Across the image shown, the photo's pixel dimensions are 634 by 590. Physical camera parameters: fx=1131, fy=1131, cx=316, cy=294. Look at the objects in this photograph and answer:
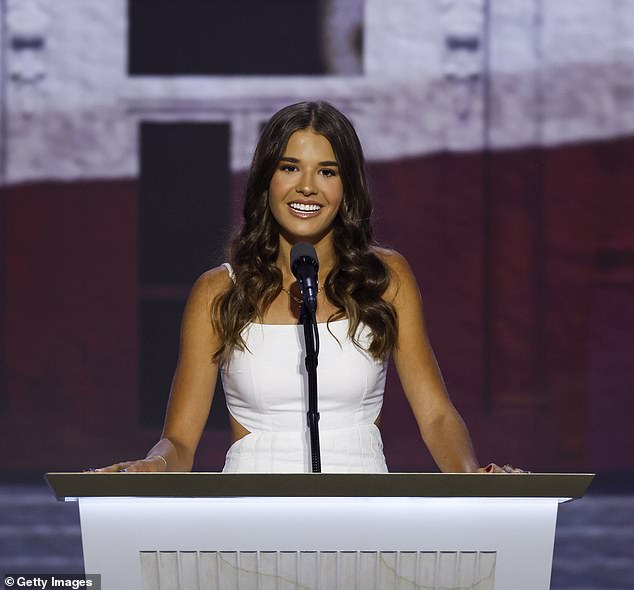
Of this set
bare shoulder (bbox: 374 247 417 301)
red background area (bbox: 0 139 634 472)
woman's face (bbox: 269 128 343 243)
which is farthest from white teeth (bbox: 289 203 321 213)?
red background area (bbox: 0 139 634 472)

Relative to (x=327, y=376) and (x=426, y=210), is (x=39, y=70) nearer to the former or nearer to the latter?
(x=426, y=210)

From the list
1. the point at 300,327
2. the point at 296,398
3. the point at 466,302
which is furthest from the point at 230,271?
the point at 466,302

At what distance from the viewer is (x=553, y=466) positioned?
5531mm

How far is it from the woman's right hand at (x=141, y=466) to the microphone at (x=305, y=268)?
384 mm

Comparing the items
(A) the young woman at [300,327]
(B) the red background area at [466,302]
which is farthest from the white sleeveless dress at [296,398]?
(B) the red background area at [466,302]

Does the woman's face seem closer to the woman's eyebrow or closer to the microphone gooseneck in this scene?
the woman's eyebrow

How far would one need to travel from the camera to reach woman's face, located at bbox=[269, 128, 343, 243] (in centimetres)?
233

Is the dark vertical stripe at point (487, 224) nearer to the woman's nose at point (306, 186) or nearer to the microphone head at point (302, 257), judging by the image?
the woman's nose at point (306, 186)

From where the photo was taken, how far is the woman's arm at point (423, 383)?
2.26m

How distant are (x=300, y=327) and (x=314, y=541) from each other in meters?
0.97

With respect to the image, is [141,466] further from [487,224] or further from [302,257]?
[487,224]

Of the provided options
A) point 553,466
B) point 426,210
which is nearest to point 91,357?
point 426,210

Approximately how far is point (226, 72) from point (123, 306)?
130 cm

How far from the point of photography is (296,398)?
2400 millimetres
